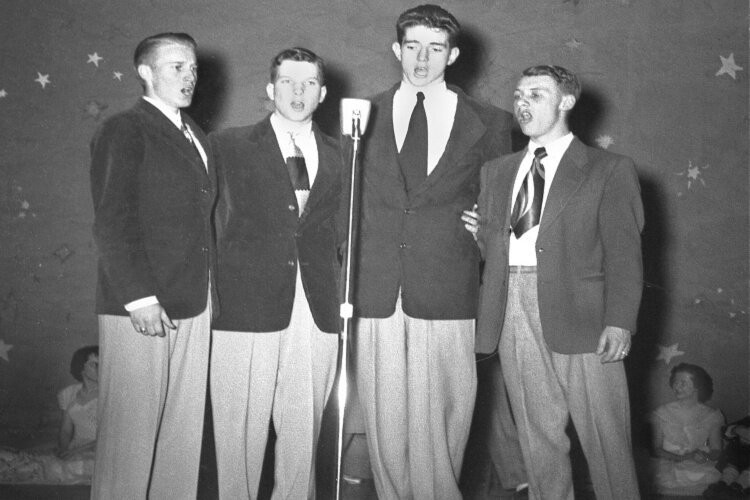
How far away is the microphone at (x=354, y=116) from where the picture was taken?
108 inches

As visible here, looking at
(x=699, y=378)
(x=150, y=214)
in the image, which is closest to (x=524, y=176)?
(x=150, y=214)

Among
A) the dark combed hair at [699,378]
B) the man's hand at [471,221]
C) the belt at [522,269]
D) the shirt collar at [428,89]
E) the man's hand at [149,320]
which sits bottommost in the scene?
the dark combed hair at [699,378]

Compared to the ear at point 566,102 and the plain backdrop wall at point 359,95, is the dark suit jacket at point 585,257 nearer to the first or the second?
the ear at point 566,102

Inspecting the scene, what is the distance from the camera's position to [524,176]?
325 cm

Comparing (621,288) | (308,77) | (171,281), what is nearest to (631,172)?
(621,288)

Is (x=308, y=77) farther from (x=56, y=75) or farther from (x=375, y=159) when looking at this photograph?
(x=56, y=75)

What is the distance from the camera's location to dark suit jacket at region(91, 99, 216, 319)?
2.90 metres

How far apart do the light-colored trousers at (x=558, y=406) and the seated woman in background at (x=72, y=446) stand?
2.52 meters

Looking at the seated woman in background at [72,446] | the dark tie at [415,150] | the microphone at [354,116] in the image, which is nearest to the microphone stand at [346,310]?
the microphone at [354,116]

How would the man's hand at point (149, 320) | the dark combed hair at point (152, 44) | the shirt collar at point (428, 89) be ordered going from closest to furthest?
the man's hand at point (149, 320), the dark combed hair at point (152, 44), the shirt collar at point (428, 89)

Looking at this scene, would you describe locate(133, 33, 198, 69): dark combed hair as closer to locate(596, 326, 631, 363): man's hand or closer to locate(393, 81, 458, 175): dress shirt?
locate(393, 81, 458, 175): dress shirt

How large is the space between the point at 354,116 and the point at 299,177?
24.6 inches

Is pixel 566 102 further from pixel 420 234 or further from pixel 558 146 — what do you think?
pixel 420 234

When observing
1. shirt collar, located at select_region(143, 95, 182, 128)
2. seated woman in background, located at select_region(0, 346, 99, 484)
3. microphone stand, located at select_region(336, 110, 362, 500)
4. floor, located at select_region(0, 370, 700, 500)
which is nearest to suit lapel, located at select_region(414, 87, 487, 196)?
microphone stand, located at select_region(336, 110, 362, 500)
